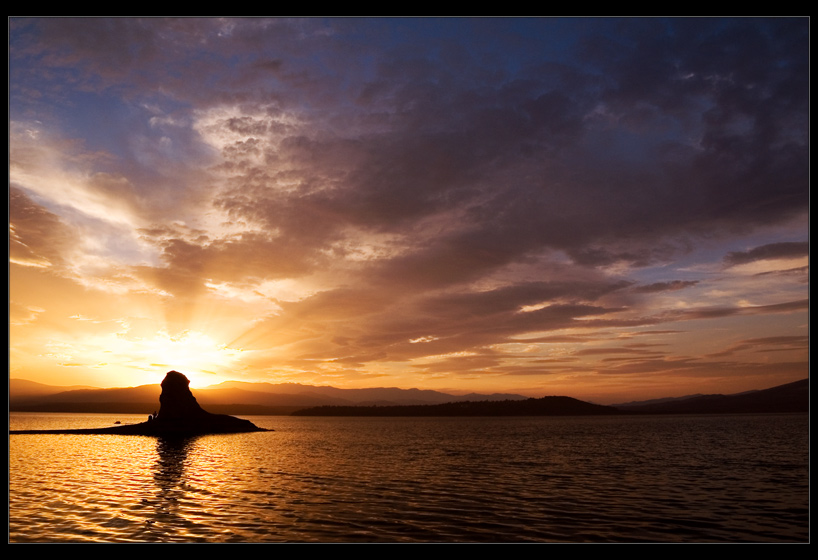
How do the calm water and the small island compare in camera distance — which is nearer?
the calm water

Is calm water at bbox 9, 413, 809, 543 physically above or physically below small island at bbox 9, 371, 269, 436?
below

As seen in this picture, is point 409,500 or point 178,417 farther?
point 178,417

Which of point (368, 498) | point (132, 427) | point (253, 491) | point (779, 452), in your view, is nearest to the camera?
point (368, 498)

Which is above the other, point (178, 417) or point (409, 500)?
point (178, 417)

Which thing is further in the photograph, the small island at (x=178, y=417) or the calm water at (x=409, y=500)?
the small island at (x=178, y=417)

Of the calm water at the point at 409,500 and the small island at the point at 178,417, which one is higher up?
the small island at the point at 178,417
